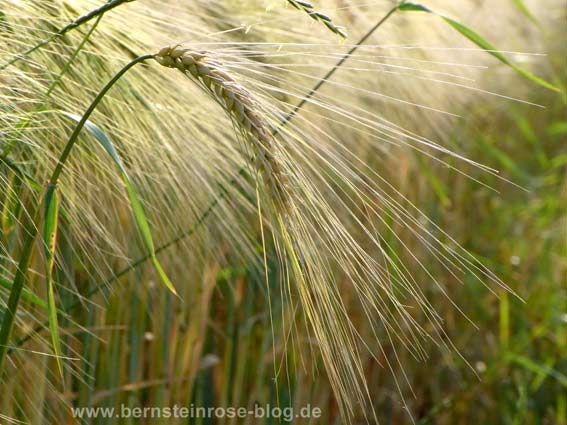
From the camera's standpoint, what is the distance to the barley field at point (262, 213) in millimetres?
532

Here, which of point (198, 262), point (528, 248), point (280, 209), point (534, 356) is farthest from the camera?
point (528, 248)

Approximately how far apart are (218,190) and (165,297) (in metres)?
0.21

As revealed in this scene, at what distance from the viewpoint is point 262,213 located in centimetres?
98

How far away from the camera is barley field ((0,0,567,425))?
532mm

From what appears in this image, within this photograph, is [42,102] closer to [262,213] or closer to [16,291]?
[16,291]

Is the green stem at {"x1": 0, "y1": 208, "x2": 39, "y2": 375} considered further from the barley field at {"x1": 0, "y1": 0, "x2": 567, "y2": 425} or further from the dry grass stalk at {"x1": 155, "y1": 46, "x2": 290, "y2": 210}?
the dry grass stalk at {"x1": 155, "y1": 46, "x2": 290, "y2": 210}

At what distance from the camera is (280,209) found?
1.54ft

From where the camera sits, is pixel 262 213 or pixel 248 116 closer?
pixel 248 116

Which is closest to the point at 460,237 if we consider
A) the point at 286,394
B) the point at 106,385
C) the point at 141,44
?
the point at 286,394

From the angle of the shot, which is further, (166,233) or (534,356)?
(534,356)

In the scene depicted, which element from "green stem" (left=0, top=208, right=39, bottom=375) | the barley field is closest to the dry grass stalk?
the barley field

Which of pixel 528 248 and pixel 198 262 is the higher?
pixel 528 248

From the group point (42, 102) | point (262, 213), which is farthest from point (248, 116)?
point (262, 213)

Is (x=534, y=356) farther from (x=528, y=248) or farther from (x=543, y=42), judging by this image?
(x=543, y=42)
